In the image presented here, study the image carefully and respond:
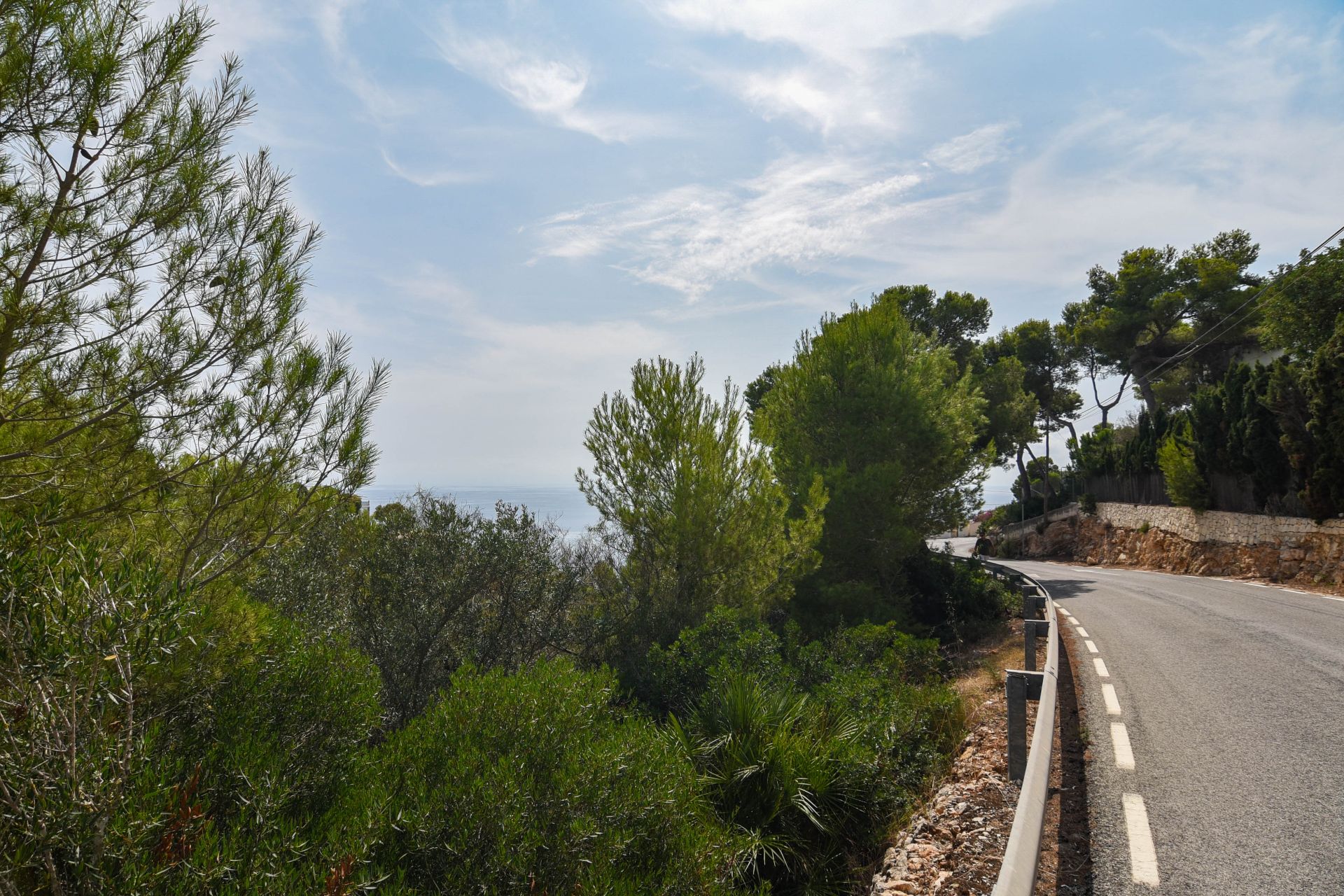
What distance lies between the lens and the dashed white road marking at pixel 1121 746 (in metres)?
5.26

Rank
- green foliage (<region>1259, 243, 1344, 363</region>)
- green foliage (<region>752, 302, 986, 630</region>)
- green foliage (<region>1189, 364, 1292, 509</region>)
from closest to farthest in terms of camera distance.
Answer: green foliage (<region>752, 302, 986, 630</region>) < green foliage (<region>1259, 243, 1344, 363</region>) < green foliage (<region>1189, 364, 1292, 509</region>)

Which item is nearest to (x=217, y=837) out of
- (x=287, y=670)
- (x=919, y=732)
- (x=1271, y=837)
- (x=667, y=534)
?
(x=287, y=670)

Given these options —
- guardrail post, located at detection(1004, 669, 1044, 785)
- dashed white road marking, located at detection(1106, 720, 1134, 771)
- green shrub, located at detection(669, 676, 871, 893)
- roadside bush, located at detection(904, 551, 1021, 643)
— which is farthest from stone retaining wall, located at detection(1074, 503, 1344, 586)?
guardrail post, located at detection(1004, 669, 1044, 785)

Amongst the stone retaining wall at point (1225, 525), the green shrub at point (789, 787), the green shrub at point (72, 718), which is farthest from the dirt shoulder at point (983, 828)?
the stone retaining wall at point (1225, 525)

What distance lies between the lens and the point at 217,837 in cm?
314

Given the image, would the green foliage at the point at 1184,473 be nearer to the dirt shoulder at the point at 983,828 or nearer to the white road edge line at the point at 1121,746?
the dirt shoulder at the point at 983,828

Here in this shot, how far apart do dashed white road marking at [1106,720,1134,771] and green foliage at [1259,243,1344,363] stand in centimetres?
1781

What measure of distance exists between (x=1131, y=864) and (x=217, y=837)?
4.59 meters

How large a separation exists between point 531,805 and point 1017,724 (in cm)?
333

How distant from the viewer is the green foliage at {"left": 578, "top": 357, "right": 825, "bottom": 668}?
12.5 metres

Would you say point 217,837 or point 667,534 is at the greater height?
point 667,534

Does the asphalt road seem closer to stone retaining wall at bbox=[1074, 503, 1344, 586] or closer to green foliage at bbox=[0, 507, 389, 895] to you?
green foliage at bbox=[0, 507, 389, 895]

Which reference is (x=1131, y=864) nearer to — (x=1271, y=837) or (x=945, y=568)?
(x=1271, y=837)

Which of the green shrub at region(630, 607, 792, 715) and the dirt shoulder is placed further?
the green shrub at region(630, 607, 792, 715)
